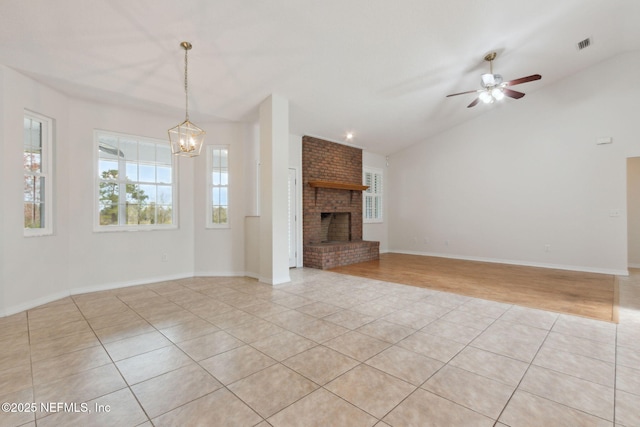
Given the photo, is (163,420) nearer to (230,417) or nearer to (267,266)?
(230,417)

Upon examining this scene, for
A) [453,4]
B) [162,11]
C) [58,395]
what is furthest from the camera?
[453,4]

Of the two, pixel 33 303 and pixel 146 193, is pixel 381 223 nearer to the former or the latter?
pixel 146 193

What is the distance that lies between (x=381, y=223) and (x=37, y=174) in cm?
754

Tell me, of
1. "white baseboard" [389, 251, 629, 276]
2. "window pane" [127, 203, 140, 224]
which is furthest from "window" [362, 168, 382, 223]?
"window pane" [127, 203, 140, 224]

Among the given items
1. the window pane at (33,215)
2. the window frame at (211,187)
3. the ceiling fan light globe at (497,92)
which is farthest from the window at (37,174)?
the ceiling fan light globe at (497,92)

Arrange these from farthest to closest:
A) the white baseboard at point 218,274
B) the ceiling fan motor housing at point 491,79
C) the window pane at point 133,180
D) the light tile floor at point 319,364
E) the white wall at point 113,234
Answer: the white baseboard at point 218,274
the window pane at point 133,180
the ceiling fan motor housing at point 491,79
the white wall at point 113,234
the light tile floor at point 319,364

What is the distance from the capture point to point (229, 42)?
11.4 ft

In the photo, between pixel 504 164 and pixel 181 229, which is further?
pixel 504 164

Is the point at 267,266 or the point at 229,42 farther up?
the point at 229,42

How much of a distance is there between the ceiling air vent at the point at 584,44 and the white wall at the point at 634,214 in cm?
307

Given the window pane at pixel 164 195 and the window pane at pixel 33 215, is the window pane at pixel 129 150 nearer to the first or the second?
the window pane at pixel 164 195

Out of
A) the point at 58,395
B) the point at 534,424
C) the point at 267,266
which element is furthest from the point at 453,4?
the point at 58,395

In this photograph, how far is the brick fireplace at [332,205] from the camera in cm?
647

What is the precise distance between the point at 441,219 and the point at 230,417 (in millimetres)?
7305
